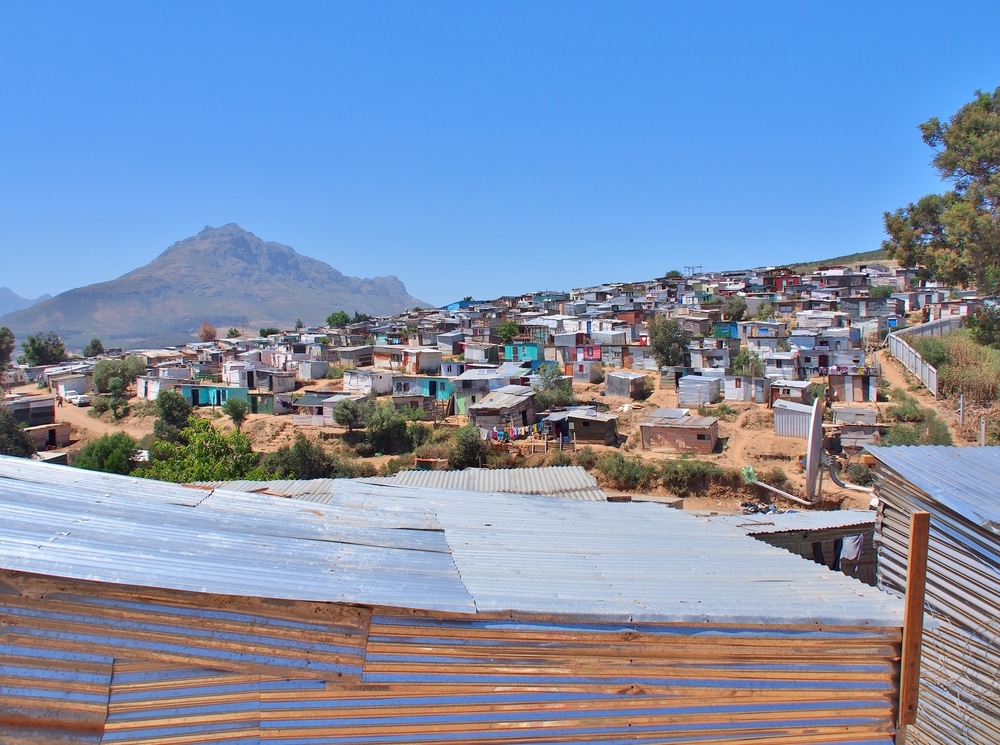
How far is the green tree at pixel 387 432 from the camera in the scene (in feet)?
80.2

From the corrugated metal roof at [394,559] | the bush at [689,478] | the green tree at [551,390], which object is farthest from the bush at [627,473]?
the corrugated metal roof at [394,559]

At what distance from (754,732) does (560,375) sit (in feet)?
82.4

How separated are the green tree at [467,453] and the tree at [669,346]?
41.3 ft

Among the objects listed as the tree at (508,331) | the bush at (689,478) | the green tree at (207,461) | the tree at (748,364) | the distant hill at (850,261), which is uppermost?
the distant hill at (850,261)

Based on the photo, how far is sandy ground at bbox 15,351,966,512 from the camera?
60.5 ft

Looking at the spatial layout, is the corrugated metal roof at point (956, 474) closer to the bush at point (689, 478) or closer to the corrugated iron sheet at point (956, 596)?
the corrugated iron sheet at point (956, 596)

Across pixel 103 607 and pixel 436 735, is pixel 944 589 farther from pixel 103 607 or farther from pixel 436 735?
pixel 103 607

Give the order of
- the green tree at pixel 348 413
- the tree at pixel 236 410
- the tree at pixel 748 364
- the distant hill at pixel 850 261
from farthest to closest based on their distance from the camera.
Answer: the distant hill at pixel 850 261, the tree at pixel 236 410, the tree at pixel 748 364, the green tree at pixel 348 413

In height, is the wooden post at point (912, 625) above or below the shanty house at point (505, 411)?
above

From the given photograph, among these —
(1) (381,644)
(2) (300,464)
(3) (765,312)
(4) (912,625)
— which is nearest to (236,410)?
(2) (300,464)

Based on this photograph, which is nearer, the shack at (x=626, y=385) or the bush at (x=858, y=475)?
the bush at (x=858, y=475)

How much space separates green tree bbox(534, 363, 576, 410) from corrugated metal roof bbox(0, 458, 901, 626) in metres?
21.3

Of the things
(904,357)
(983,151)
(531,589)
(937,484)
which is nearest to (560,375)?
(904,357)

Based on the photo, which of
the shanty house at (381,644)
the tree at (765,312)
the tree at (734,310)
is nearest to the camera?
the shanty house at (381,644)
